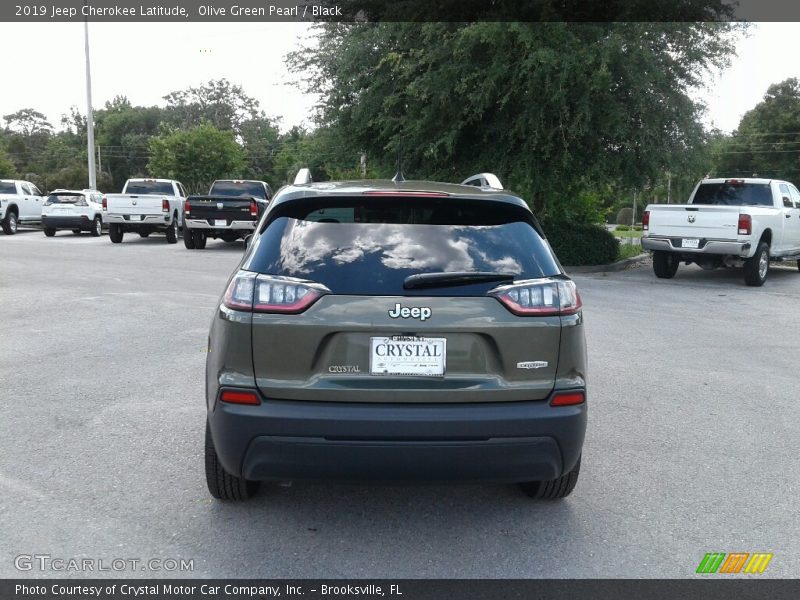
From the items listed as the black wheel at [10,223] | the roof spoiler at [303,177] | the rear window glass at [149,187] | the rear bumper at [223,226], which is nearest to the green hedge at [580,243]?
the rear bumper at [223,226]

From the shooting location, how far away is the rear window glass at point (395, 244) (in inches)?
143

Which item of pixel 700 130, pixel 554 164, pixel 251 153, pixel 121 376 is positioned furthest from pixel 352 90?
pixel 251 153

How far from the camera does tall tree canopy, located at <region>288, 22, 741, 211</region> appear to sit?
1612 centimetres

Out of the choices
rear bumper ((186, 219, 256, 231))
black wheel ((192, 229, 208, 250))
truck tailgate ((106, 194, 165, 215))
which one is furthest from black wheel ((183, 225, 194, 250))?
truck tailgate ((106, 194, 165, 215))

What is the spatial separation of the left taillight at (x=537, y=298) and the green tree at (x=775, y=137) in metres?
73.5

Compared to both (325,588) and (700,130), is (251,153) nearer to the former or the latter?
(700,130)

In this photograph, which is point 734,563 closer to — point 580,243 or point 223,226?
point 580,243

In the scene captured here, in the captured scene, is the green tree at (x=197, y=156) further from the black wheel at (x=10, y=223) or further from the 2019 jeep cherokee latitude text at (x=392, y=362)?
the 2019 jeep cherokee latitude text at (x=392, y=362)

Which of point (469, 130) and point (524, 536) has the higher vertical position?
point (469, 130)

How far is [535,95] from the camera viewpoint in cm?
1650

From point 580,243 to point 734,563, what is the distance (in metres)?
15.5

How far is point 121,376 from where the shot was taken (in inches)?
277

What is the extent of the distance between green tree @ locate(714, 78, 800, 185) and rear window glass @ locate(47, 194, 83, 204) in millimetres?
59506

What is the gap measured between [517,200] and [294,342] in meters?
1.36
